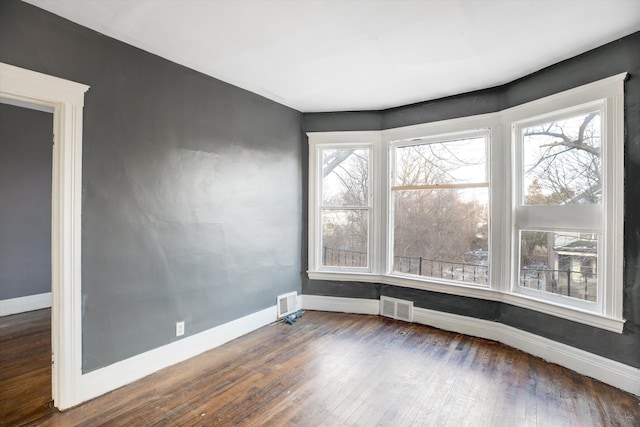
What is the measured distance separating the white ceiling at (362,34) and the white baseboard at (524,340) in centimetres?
250

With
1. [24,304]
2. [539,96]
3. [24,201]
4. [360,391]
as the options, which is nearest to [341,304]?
[360,391]

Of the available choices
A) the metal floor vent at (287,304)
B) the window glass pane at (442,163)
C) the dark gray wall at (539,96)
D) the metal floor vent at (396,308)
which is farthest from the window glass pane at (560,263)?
the metal floor vent at (287,304)

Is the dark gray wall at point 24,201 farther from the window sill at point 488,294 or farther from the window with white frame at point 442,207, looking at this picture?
the window with white frame at point 442,207

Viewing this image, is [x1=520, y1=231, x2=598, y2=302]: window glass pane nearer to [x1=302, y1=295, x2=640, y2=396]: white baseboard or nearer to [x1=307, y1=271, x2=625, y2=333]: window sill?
[x1=307, y1=271, x2=625, y2=333]: window sill

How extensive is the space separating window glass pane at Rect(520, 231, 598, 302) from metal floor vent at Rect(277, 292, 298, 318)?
8.41ft

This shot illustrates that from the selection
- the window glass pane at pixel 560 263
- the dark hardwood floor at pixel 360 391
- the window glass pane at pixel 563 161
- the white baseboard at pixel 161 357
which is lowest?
the dark hardwood floor at pixel 360 391

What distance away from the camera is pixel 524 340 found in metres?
3.04

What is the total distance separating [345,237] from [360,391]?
6.89 feet

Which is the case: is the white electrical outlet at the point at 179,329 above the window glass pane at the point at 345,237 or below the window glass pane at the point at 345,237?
below

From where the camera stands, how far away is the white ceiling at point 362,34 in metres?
2.02

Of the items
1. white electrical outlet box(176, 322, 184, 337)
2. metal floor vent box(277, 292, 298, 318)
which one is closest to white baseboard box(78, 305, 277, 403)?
white electrical outlet box(176, 322, 184, 337)

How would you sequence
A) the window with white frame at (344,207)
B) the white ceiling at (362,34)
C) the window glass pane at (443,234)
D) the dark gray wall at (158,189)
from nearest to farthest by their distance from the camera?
the white ceiling at (362,34) < the dark gray wall at (158,189) < the window glass pane at (443,234) < the window with white frame at (344,207)

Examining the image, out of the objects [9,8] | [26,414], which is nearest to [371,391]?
[26,414]

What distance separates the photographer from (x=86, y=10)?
2.08 m
